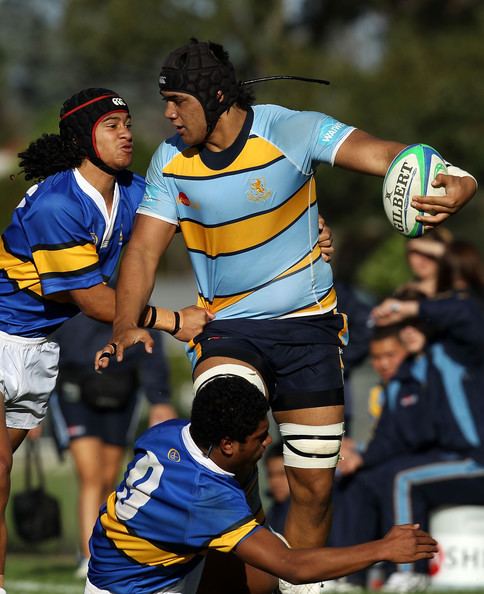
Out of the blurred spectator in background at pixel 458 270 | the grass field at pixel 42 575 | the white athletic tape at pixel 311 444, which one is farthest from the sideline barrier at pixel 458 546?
the white athletic tape at pixel 311 444

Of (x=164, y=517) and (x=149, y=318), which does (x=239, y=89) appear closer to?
(x=149, y=318)

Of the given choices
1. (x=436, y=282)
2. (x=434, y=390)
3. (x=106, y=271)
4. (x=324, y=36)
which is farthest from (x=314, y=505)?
(x=324, y=36)

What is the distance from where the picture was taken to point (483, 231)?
22578 millimetres

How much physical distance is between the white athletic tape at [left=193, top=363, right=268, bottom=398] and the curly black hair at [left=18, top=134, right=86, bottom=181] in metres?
1.25

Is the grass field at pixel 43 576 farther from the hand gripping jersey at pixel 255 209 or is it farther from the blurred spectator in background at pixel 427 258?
the hand gripping jersey at pixel 255 209

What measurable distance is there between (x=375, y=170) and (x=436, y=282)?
382cm

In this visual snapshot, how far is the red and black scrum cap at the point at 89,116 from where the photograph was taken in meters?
6.10

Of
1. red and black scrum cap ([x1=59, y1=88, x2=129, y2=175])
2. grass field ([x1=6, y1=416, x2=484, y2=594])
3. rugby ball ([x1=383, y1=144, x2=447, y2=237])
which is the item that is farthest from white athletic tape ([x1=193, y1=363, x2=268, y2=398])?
red and black scrum cap ([x1=59, y1=88, x2=129, y2=175])

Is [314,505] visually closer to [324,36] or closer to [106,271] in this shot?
[106,271]

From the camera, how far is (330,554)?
490 cm

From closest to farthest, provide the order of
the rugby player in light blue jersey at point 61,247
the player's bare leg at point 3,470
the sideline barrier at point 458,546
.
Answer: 1. the rugby player in light blue jersey at point 61,247
2. the player's bare leg at point 3,470
3. the sideline barrier at point 458,546

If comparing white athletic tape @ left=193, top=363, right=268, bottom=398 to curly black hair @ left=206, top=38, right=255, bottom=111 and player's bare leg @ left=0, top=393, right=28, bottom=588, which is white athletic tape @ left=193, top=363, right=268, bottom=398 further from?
curly black hair @ left=206, top=38, right=255, bottom=111

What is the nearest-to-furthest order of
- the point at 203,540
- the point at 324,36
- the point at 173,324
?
1. the point at 203,540
2. the point at 173,324
3. the point at 324,36

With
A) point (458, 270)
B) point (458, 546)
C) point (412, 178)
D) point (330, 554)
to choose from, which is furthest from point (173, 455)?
point (458, 270)
